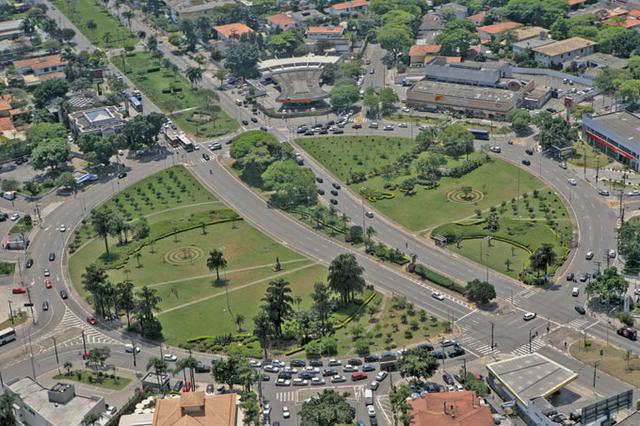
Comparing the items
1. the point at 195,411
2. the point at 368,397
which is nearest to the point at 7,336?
the point at 195,411

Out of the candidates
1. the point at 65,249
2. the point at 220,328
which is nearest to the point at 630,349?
the point at 220,328

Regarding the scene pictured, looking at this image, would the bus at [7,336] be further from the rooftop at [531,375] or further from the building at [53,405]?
the rooftop at [531,375]

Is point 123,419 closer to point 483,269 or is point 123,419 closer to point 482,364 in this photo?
point 482,364

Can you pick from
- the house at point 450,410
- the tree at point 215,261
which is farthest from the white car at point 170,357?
the house at point 450,410

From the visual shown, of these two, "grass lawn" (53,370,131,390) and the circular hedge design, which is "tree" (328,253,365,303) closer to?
the circular hedge design

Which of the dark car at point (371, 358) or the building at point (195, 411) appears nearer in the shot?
the building at point (195, 411)

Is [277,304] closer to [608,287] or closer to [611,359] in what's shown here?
[611,359]
